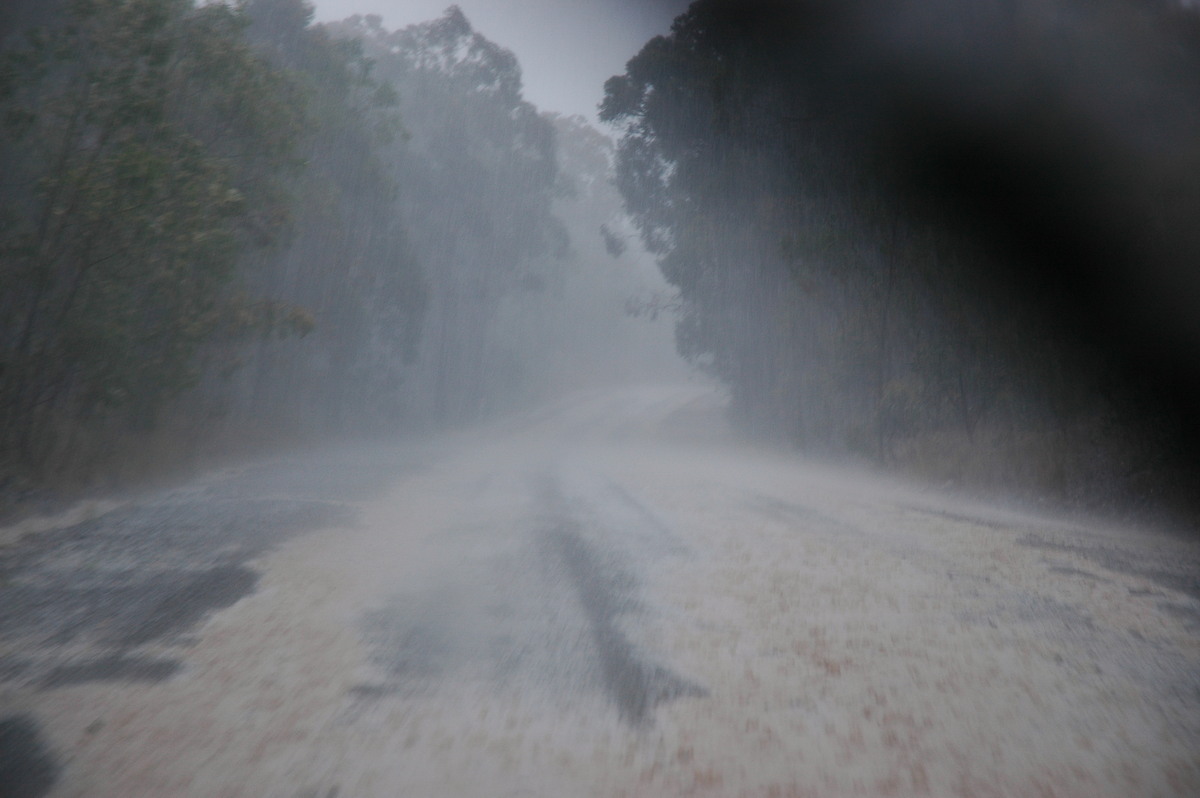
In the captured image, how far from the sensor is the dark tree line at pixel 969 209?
1080cm

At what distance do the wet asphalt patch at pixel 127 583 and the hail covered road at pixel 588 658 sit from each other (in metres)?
0.04

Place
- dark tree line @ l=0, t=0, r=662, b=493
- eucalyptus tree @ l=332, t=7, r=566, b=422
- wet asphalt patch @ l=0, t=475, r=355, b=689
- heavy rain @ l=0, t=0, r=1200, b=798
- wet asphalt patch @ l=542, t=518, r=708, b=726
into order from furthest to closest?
eucalyptus tree @ l=332, t=7, r=566, b=422, dark tree line @ l=0, t=0, r=662, b=493, wet asphalt patch @ l=0, t=475, r=355, b=689, wet asphalt patch @ l=542, t=518, r=708, b=726, heavy rain @ l=0, t=0, r=1200, b=798

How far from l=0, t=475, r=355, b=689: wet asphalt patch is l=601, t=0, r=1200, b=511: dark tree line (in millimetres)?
10146

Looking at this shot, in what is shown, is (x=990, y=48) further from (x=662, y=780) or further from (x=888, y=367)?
(x=662, y=780)

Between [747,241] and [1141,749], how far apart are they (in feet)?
68.4

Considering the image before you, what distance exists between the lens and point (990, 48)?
1357 cm

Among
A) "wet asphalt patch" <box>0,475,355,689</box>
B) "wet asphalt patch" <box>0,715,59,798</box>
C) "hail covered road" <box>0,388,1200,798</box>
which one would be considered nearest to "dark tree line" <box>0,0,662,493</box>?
"wet asphalt patch" <box>0,475,355,689</box>

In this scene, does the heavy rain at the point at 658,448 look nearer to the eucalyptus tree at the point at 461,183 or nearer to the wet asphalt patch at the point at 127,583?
the wet asphalt patch at the point at 127,583

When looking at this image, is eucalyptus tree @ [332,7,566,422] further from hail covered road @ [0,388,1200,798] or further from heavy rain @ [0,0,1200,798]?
hail covered road @ [0,388,1200,798]

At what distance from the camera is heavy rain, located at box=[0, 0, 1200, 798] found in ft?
11.9

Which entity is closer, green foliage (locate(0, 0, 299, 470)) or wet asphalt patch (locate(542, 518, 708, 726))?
wet asphalt patch (locate(542, 518, 708, 726))

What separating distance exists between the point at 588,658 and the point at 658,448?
20384mm

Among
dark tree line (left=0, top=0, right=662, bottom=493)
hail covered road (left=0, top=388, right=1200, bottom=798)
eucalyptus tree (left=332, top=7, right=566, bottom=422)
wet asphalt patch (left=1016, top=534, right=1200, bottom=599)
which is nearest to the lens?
hail covered road (left=0, top=388, right=1200, bottom=798)

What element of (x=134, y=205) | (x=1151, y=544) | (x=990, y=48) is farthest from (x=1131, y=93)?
(x=134, y=205)
